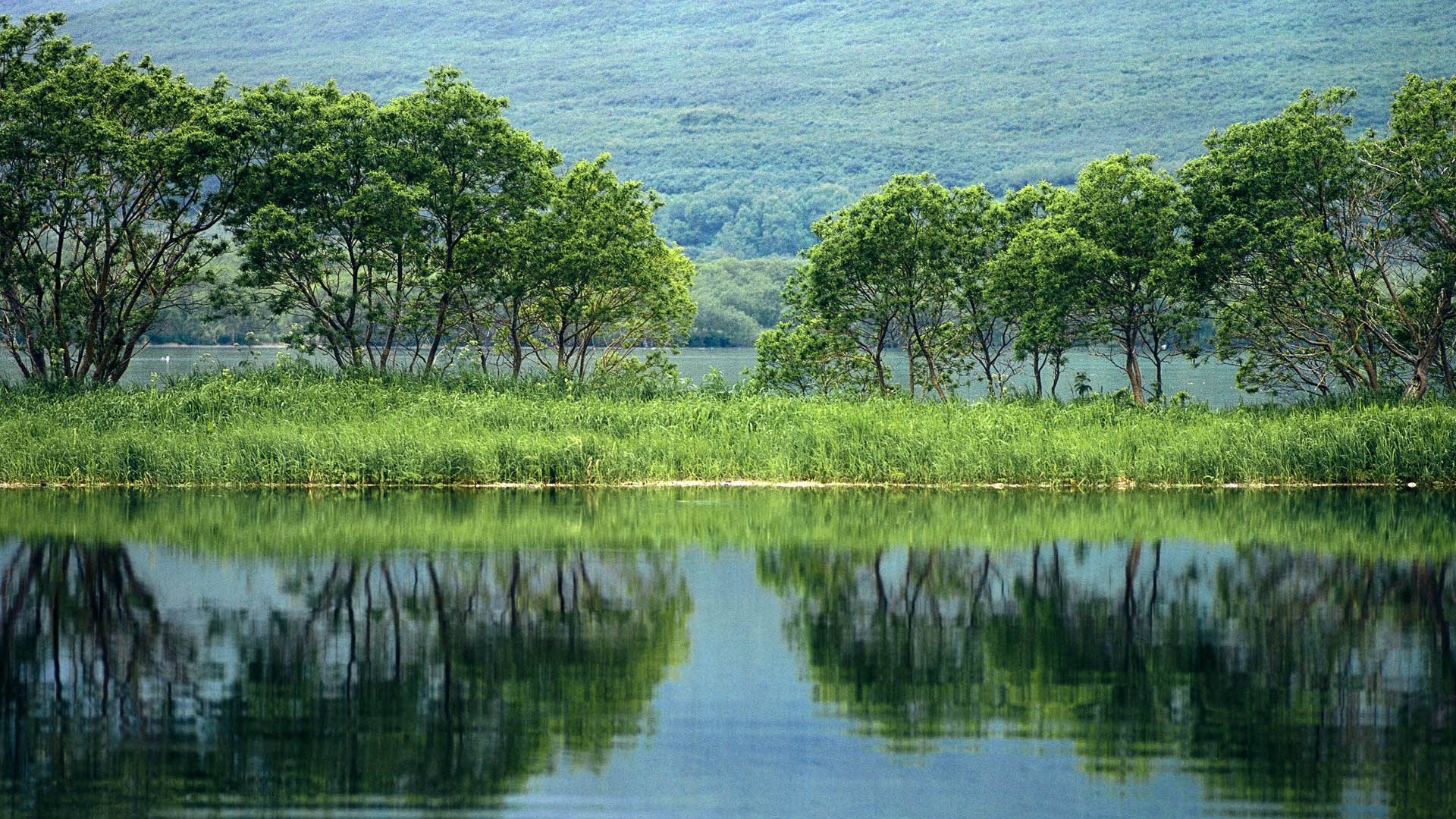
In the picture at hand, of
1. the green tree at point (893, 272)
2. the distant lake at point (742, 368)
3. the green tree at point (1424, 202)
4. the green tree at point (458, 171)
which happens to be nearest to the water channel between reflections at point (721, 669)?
the green tree at point (1424, 202)

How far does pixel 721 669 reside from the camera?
1134 cm

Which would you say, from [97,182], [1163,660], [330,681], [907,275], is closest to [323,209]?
[97,182]

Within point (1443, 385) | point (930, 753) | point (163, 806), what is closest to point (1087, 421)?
point (1443, 385)

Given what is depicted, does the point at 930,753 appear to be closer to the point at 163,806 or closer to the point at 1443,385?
the point at 163,806

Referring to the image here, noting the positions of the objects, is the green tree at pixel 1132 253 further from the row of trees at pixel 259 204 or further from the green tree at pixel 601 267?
the row of trees at pixel 259 204

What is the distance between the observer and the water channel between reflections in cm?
827

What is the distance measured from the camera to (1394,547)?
59.3ft

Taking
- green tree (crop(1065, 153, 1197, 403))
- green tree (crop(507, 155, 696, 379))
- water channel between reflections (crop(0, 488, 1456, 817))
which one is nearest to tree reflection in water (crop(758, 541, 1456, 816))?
water channel between reflections (crop(0, 488, 1456, 817))

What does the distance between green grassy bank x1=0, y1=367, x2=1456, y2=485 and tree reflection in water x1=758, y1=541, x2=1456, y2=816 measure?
889cm

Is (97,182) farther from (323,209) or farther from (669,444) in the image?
(669,444)

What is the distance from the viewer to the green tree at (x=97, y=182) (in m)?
31.2

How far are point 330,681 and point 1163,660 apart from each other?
6.50 metres

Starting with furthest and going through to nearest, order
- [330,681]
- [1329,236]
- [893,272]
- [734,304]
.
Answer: [734,304], [893,272], [1329,236], [330,681]

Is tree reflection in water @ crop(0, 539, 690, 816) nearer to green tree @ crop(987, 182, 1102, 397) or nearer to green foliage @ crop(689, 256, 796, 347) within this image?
green tree @ crop(987, 182, 1102, 397)
